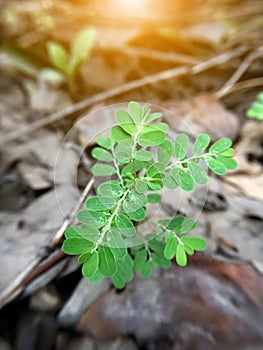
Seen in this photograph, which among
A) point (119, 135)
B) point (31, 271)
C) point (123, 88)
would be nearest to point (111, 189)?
point (119, 135)

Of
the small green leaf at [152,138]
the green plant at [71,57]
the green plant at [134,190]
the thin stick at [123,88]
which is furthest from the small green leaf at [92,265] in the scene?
the green plant at [71,57]

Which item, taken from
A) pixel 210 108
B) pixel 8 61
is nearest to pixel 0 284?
pixel 210 108

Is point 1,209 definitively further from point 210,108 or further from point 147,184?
point 210,108

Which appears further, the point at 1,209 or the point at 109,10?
the point at 109,10

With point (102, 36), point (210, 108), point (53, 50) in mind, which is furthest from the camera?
point (102, 36)

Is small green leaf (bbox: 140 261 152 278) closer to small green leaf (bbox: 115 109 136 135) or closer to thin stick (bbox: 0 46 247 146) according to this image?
small green leaf (bbox: 115 109 136 135)
